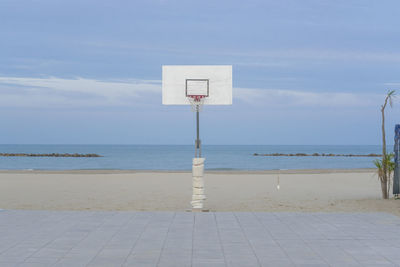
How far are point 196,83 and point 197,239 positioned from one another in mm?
4841

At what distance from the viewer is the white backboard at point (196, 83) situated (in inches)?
439

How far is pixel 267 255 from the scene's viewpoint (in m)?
6.11

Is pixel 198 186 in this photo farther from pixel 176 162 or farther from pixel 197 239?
pixel 176 162

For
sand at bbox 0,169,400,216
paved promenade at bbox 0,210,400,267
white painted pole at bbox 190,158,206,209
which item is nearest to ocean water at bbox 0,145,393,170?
sand at bbox 0,169,400,216

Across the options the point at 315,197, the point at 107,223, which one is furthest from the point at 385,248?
the point at 315,197

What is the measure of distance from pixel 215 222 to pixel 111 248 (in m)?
2.53

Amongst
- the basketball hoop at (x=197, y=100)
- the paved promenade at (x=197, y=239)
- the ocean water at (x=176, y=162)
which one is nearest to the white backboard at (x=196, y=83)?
the basketball hoop at (x=197, y=100)

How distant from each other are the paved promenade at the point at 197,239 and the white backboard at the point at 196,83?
2.88 metres

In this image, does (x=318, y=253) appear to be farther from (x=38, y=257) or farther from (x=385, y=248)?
(x=38, y=257)

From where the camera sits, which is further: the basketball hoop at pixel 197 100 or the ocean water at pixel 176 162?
the ocean water at pixel 176 162

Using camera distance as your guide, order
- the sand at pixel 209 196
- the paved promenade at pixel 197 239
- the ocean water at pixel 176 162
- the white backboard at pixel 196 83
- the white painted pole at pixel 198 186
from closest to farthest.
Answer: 1. the paved promenade at pixel 197 239
2. the white painted pole at pixel 198 186
3. the white backboard at pixel 196 83
4. the sand at pixel 209 196
5. the ocean water at pixel 176 162

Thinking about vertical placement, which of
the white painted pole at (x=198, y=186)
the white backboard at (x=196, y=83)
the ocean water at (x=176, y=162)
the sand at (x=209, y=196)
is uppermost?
Result: the white backboard at (x=196, y=83)

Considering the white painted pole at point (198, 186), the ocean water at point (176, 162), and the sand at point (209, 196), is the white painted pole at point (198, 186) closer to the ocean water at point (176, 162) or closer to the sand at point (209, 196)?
the sand at point (209, 196)

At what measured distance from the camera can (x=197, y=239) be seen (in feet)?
23.2
